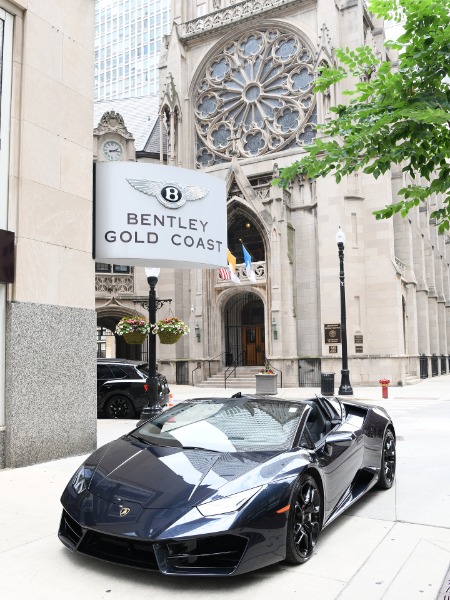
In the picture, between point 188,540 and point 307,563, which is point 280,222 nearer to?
point 307,563

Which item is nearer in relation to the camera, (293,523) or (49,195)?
(293,523)

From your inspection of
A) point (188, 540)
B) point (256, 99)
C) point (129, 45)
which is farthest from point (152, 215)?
point (129, 45)

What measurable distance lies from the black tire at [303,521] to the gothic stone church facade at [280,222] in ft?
74.6

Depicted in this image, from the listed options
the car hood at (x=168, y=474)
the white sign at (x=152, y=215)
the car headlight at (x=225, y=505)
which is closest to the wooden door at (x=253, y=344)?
the white sign at (x=152, y=215)

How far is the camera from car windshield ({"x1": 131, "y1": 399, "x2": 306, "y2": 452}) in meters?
4.80

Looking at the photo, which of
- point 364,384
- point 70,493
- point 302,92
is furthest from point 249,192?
point 70,493

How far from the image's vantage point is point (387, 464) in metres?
6.76

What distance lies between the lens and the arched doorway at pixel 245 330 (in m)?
31.6

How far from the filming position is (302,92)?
31484mm

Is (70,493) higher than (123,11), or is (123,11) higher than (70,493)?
(123,11)

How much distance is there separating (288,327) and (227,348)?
494cm

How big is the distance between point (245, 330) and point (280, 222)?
689 centimetres

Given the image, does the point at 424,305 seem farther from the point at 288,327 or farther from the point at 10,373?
the point at 10,373

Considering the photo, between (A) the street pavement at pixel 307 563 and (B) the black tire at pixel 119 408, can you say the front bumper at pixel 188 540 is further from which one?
(B) the black tire at pixel 119 408
